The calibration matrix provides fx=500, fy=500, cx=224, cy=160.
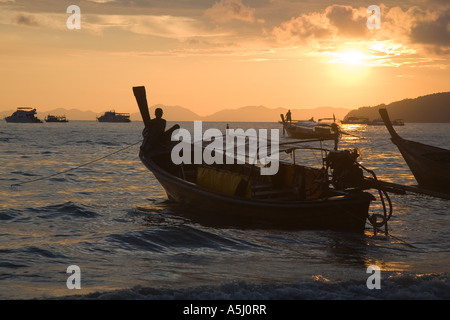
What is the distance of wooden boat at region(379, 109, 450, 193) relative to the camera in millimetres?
22441

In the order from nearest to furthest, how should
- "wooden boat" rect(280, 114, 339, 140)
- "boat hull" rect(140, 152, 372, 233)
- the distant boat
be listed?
1. "boat hull" rect(140, 152, 372, 233)
2. "wooden boat" rect(280, 114, 339, 140)
3. the distant boat

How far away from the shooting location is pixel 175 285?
8.96m

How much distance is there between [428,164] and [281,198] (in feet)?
36.5

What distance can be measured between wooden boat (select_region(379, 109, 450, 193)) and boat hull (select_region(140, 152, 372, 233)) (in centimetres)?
1091

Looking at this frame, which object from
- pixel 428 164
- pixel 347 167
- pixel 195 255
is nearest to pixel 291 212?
pixel 347 167

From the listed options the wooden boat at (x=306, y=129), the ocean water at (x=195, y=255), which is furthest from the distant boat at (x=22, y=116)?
the ocean water at (x=195, y=255)

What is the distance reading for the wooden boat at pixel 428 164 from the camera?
22.4 metres

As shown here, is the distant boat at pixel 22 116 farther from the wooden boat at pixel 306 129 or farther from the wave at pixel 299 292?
the wave at pixel 299 292

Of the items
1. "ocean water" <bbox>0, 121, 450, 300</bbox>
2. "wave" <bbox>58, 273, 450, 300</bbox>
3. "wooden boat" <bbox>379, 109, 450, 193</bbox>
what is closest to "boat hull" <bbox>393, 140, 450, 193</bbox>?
"wooden boat" <bbox>379, 109, 450, 193</bbox>

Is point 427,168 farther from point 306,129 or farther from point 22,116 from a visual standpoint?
point 22,116

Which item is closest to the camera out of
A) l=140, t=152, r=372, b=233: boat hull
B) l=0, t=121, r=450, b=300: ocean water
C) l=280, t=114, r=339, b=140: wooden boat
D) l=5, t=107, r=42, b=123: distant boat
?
l=0, t=121, r=450, b=300: ocean water

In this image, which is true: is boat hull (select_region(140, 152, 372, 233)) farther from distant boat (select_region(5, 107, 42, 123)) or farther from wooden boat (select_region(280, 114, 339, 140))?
distant boat (select_region(5, 107, 42, 123))

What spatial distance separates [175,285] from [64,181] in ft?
62.8
